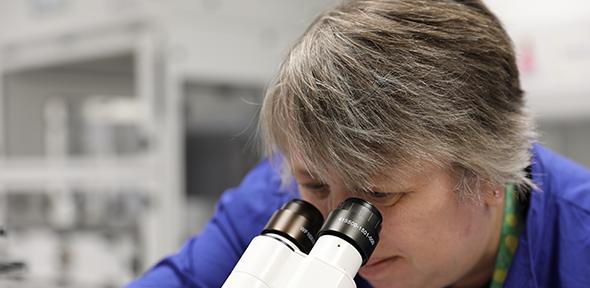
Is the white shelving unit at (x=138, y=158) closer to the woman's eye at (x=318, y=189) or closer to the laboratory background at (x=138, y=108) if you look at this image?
the laboratory background at (x=138, y=108)

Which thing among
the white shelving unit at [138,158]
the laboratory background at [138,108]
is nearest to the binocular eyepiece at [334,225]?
the laboratory background at [138,108]

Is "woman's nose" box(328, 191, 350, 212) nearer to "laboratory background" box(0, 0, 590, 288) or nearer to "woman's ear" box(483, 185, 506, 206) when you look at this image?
"woman's ear" box(483, 185, 506, 206)

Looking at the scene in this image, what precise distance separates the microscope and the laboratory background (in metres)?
1.01

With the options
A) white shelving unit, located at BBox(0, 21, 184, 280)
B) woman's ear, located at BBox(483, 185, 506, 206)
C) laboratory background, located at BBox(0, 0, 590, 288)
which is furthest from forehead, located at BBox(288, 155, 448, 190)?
white shelving unit, located at BBox(0, 21, 184, 280)

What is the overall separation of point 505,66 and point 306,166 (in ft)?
1.01

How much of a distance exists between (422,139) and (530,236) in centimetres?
32

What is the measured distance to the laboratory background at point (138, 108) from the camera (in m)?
1.92

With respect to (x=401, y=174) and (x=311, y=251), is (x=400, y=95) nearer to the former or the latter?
(x=401, y=174)

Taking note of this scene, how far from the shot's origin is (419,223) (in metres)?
0.90

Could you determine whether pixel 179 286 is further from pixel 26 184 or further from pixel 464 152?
pixel 26 184

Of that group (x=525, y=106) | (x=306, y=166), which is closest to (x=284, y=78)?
(x=306, y=166)

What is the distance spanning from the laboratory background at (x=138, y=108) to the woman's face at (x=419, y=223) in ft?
2.96

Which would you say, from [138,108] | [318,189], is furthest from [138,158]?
[318,189]

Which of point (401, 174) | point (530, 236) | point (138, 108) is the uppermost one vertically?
point (401, 174)
